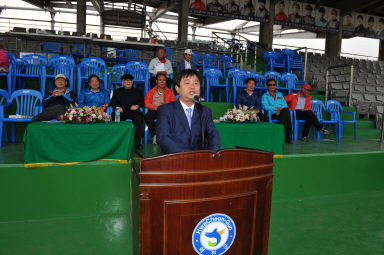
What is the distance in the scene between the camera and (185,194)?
0.77m

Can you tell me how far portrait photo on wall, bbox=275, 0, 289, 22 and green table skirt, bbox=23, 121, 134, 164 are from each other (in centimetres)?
1093

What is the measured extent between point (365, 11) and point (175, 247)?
1682 cm

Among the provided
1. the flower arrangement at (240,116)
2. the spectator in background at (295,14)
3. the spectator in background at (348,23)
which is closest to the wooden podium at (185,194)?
the flower arrangement at (240,116)

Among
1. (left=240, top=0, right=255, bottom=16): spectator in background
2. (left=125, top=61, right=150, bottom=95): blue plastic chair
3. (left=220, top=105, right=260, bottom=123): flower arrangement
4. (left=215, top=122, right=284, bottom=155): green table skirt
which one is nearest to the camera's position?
(left=215, top=122, right=284, bottom=155): green table skirt

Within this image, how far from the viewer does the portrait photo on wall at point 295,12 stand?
38.1 ft

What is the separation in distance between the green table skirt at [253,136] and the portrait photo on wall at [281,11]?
32.4 feet

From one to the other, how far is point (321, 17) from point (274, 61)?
20.0ft

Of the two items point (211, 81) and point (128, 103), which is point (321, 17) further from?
point (128, 103)

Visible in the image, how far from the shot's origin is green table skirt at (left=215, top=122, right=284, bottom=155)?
302 cm

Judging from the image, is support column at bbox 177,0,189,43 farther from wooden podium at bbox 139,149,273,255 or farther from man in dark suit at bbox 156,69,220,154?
wooden podium at bbox 139,149,273,255

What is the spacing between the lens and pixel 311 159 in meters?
3.11

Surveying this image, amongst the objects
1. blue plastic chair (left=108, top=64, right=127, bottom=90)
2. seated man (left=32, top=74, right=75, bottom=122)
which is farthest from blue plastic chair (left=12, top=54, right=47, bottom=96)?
seated man (left=32, top=74, right=75, bottom=122)

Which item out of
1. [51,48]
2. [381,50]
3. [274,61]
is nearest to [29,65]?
[51,48]

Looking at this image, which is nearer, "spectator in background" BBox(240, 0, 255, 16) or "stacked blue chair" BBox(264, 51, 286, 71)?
"stacked blue chair" BBox(264, 51, 286, 71)
